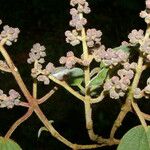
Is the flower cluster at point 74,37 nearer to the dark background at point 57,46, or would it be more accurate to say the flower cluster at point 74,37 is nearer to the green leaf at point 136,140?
the green leaf at point 136,140

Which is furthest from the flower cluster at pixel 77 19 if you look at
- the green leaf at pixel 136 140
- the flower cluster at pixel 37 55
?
the green leaf at pixel 136 140

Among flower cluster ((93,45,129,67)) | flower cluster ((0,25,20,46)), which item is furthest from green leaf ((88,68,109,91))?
flower cluster ((0,25,20,46))

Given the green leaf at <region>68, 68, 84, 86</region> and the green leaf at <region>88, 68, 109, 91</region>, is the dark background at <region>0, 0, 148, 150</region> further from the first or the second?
the green leaf at <region>88, 68, 109, 91</region>

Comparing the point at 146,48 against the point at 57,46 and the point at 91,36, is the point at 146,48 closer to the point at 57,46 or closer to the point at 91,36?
the point at 91,36

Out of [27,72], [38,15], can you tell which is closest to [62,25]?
[38,15]

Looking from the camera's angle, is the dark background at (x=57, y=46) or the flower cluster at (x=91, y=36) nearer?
the flower cluster at (x=91, y=36)

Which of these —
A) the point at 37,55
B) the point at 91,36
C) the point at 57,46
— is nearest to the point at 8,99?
the point at 37,55

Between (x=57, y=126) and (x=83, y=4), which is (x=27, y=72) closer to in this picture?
(x=57, y=126)

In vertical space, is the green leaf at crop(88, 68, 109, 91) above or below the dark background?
below
